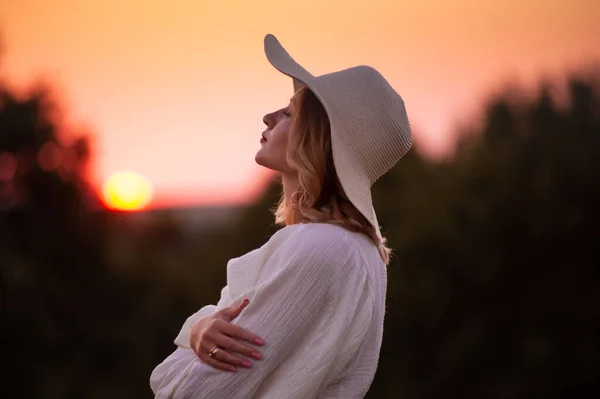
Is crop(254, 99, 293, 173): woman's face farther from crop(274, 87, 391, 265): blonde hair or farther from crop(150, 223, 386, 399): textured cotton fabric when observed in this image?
crop(150, 223, 386, 399): textured cotton fabric

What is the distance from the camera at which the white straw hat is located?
2.48 m

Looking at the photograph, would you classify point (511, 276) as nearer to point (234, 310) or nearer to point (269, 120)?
point (269, 120)

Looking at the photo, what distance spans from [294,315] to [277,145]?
0.54 meters

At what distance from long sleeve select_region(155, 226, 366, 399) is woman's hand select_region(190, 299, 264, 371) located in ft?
0.06

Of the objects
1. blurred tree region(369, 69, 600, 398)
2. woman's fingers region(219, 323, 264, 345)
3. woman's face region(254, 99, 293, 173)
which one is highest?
woman's face region(254, 99, 293, 173)

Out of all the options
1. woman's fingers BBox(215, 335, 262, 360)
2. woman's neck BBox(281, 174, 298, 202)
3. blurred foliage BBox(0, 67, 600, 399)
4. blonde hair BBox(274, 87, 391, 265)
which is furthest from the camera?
blurred foliage BBox(0, 67, 600, 399)

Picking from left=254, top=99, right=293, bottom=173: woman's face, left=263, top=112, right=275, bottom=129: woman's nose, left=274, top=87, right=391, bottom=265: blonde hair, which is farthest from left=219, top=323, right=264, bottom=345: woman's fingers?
left=263, top=112, right=275, bottom=129: woman's nose

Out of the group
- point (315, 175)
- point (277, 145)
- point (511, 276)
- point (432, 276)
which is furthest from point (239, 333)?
point (511, 276)

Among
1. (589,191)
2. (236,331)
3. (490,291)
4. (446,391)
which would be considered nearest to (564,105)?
(589,191)

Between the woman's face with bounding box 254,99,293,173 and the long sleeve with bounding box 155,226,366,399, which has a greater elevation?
the woman's face with bounding box 254,99,293,173

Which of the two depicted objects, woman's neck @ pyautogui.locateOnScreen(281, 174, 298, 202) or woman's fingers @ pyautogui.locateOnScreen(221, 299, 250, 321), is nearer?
woman's fingers @ pyautogui.locateOnScreen(221, 299, 250, 321)

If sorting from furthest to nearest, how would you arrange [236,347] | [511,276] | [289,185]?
[511,276]
[289,185]
[236,347]

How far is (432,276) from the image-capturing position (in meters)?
27.0

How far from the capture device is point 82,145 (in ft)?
92.4
